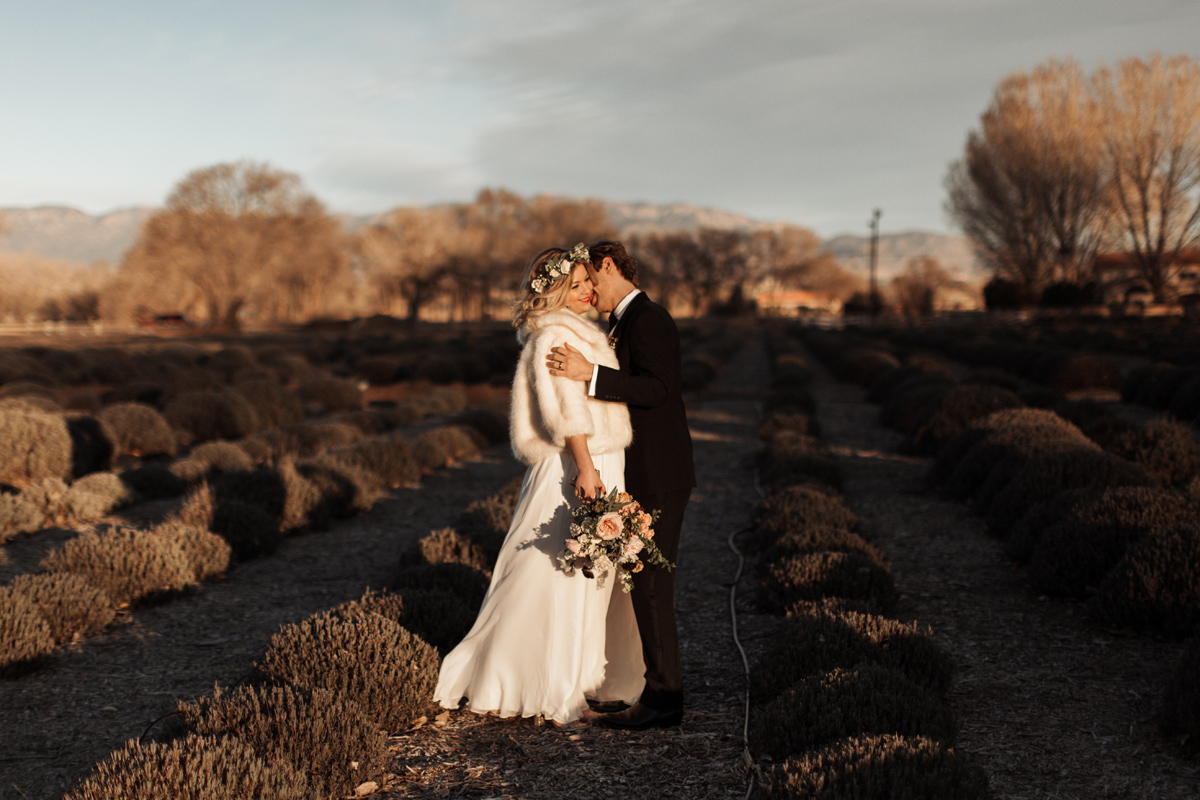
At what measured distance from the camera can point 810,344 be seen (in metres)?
38.8

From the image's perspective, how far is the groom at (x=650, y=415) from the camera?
10.7 feet

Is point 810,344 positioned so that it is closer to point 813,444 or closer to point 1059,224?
point 1059,224

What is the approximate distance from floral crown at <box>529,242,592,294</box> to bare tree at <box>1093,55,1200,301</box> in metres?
53.3

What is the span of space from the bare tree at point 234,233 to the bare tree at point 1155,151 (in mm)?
51803

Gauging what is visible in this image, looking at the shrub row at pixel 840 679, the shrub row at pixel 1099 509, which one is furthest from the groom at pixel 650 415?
the shrub row at pixel 1099 509

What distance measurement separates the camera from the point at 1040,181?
51156mm

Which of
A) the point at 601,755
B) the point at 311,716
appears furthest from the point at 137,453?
the point at 601,755

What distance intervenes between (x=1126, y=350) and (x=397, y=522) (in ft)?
80.8

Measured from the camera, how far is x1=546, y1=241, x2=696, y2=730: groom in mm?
3256

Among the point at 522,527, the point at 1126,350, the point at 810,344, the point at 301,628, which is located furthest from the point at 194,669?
the point at 810,344

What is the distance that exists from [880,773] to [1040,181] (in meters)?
58.4

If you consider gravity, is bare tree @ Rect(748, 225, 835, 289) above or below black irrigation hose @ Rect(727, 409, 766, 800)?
above

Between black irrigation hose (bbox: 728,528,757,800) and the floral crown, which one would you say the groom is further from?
black irrigation hose (bbox: 728,528,757,800)

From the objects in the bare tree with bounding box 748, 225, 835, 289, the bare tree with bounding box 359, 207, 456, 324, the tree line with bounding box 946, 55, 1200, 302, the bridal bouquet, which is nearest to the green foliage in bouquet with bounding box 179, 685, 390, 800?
the bridal bouquet
